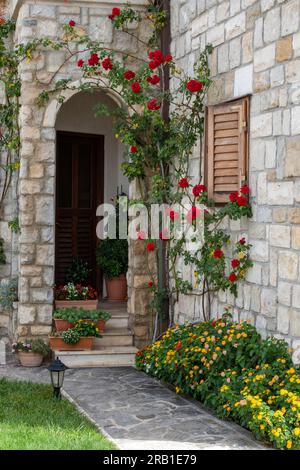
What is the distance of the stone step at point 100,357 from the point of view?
354 inches

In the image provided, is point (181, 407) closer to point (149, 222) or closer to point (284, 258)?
point (284, 258)

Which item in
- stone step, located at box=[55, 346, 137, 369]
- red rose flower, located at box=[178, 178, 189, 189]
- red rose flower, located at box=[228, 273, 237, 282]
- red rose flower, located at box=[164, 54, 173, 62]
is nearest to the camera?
red rose flower, located at box=[228, 273, 237, 282]

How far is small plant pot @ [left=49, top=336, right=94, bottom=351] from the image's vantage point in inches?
368

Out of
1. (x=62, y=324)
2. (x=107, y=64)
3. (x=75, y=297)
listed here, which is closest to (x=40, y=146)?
(x=107, y=64)

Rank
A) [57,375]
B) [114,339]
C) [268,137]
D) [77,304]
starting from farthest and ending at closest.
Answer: [77,304]
[114,339]
[57,375]
[268,137]

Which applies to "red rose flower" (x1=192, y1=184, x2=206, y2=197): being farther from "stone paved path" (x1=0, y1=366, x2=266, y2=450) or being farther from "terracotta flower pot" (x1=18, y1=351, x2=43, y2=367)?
"terracotta flower pot" (x1=18, y1=351, x2=43, y2=367)

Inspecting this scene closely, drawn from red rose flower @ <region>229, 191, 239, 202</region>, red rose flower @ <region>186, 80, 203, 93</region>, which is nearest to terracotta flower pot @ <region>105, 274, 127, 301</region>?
red rose flower @ <region>186, 80, 203, 93</region>

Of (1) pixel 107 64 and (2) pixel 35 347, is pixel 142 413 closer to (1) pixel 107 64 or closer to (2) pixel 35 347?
(2) pixel 35 347

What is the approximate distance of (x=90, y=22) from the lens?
31.2ft

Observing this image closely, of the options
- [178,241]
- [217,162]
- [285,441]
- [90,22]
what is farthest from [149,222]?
[285,441]

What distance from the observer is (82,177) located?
11836mm

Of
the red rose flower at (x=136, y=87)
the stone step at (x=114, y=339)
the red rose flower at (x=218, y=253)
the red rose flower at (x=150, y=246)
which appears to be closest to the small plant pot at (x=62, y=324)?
the stone step at (x=114, y=339)

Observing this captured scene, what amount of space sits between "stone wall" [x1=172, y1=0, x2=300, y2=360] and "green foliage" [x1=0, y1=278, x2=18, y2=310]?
3.01m

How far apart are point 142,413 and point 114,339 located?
2.73 meters
